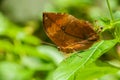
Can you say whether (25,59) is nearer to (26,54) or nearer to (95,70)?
(26,54)

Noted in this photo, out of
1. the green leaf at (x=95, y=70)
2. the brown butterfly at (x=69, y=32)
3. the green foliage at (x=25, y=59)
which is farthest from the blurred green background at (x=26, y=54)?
the brown butterfly at (x=69, y=32)

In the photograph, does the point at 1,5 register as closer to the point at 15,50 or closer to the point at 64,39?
the point at 15,50

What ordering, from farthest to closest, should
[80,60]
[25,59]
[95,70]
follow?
[25,59]
[95,70]
[80,60]

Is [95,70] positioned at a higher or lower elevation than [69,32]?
lower

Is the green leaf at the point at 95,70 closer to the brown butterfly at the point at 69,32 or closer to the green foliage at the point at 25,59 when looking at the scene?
the brown butterfly at the point at 69,32

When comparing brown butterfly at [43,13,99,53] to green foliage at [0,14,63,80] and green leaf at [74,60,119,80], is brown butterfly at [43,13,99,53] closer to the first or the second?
green leaf at [74,60,119,80]

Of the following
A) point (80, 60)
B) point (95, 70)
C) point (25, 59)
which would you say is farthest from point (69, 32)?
point (25, 59)
